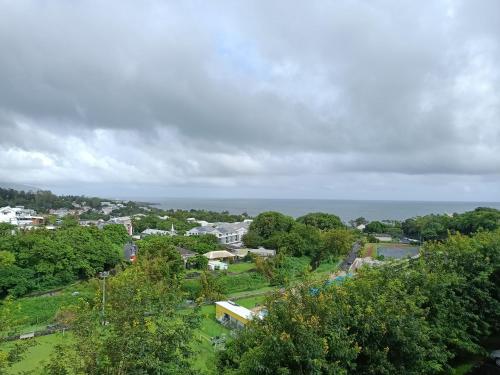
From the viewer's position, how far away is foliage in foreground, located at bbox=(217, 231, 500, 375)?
7199 millimetres

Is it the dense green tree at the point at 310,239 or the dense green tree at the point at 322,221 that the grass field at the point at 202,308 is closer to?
the dense green tree at the point at 310,239

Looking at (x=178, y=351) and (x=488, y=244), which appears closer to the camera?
(x=178, y=351)

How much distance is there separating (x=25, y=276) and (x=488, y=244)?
23530 millimetres

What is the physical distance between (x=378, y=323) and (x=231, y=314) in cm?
959

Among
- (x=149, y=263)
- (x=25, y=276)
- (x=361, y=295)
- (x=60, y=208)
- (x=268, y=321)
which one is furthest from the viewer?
(x=60, y=208)

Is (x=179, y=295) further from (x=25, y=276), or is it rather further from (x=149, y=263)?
(x=25, y=276)

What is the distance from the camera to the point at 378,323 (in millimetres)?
8359

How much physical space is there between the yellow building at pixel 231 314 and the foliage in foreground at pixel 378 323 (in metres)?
6.70

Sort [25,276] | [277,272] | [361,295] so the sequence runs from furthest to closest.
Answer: [277,272] → [25,276] → [361,295]

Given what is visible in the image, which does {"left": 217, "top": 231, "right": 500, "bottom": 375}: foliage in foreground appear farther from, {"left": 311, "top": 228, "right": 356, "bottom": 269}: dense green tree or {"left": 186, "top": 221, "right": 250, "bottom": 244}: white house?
{"left": 186, "top": 221, "right": 250, "bottom": 244}: white house

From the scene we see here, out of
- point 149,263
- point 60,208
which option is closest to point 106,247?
point 149,263

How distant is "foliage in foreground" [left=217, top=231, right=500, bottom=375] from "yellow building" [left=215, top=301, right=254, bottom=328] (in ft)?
22.0

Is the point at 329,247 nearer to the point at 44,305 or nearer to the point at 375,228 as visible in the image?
the point at 44,305

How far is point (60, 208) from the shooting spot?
360 ft
